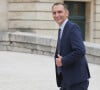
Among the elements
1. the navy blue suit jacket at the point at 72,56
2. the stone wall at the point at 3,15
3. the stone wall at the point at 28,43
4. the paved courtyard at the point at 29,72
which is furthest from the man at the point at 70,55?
the stone wall at the point at 3,15

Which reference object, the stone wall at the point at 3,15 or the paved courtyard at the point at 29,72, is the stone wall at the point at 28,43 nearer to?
the paved courtyard at the point at 29,72

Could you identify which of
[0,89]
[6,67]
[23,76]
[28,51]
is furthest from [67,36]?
[28,51]

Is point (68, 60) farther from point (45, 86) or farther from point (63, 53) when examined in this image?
point (45, 86)

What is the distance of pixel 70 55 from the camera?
5516 mm

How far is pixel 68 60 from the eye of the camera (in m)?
5.51

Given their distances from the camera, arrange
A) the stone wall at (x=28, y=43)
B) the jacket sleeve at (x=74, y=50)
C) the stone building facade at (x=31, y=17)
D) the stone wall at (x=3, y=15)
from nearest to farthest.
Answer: the jacket sleeve at (x=74, y=50) → the stone wall at (x=28, y=43) → the stone wall at (x=3, y=15) → the stone building facade at (x=31, y=17)

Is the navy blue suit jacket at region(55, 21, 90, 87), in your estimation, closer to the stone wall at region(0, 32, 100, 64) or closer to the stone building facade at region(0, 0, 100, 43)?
the stone wall at region(0, 32, 100, 64)

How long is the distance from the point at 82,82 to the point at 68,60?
0.31 metres

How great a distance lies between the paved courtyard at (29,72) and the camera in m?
10.7

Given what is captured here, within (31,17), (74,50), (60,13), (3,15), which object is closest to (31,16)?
(31,17)

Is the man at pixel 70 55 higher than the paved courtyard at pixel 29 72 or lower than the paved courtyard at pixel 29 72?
higher

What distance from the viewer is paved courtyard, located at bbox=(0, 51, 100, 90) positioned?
10688mm

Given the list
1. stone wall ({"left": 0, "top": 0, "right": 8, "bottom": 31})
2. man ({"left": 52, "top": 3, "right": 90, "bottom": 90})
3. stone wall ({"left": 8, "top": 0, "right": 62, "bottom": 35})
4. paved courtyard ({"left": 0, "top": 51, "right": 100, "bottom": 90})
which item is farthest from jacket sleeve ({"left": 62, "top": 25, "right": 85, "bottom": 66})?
stone wall ({"left": 8, "top": 0, "right": 62, "bottom": 35})

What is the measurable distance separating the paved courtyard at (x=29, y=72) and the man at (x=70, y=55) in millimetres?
4770
